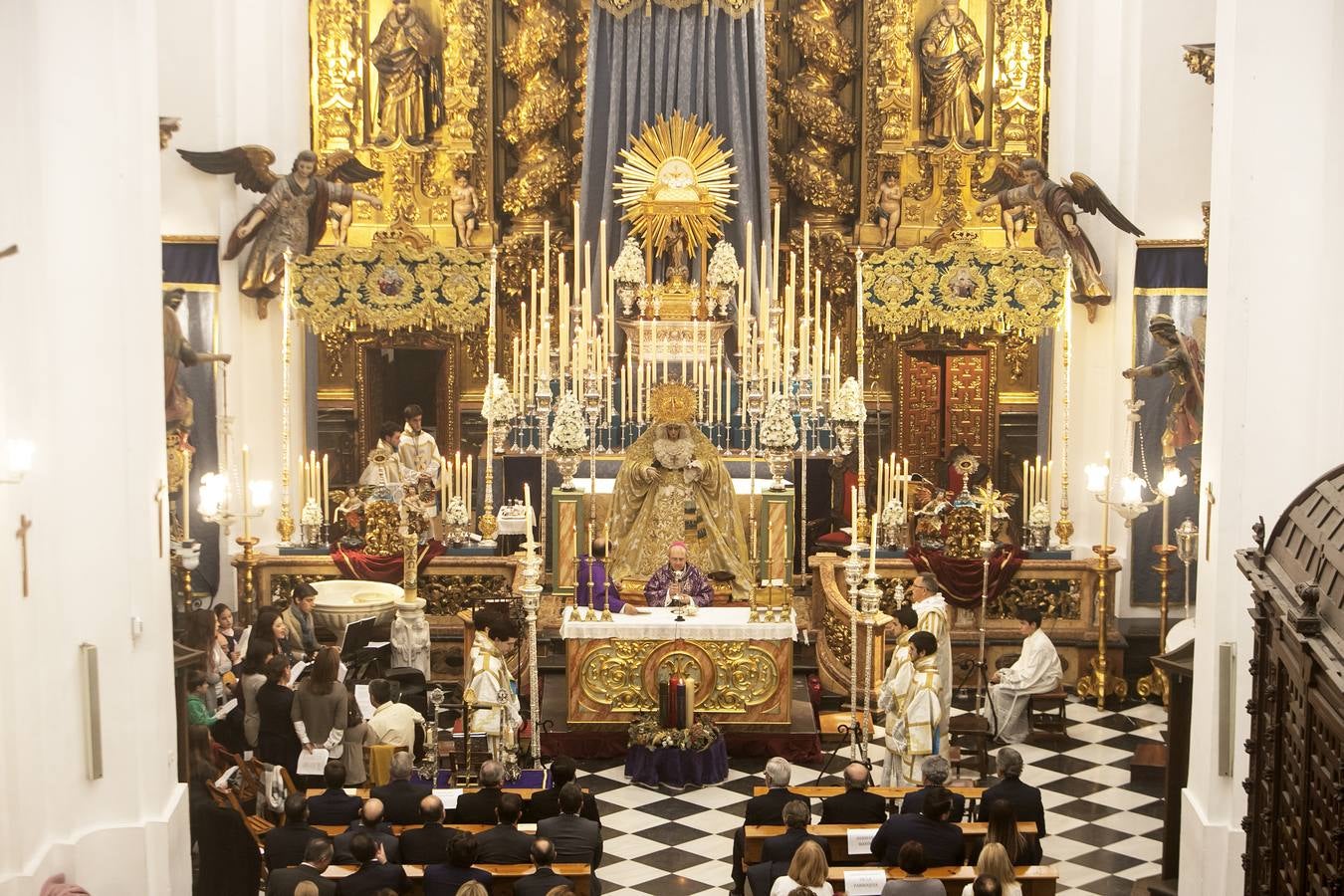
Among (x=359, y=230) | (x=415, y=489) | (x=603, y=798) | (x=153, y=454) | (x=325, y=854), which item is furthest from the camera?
(x=359, y=230)

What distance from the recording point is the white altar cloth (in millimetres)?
14672

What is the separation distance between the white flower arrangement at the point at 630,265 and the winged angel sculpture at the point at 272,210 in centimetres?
299

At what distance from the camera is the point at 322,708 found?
504 inches

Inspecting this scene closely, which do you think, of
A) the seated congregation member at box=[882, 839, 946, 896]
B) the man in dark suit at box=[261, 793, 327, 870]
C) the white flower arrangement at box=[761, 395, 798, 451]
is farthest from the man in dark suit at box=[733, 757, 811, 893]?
the white flower arrangement at box=[761, 395, 798, 451]

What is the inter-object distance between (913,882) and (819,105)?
43.1 ft

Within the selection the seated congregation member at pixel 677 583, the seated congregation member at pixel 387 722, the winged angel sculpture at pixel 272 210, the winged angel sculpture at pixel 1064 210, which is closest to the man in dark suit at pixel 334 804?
the seated congregation member at pixel 387 722

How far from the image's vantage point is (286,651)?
14.9 metres

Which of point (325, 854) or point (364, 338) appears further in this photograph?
point (364, 338)

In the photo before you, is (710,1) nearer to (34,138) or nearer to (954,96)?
(954,96)

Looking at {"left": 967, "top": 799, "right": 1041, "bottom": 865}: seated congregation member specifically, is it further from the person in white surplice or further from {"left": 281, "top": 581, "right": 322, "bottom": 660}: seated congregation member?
{"left": 281, "top": 581, "right": 322, "bottom": 660}: seated congregation member

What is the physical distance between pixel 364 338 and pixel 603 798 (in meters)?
8.70

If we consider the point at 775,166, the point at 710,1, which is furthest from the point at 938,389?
the point at 710,1

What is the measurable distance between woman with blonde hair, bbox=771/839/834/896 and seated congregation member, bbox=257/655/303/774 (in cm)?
466

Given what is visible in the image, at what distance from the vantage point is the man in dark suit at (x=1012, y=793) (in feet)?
36.8
